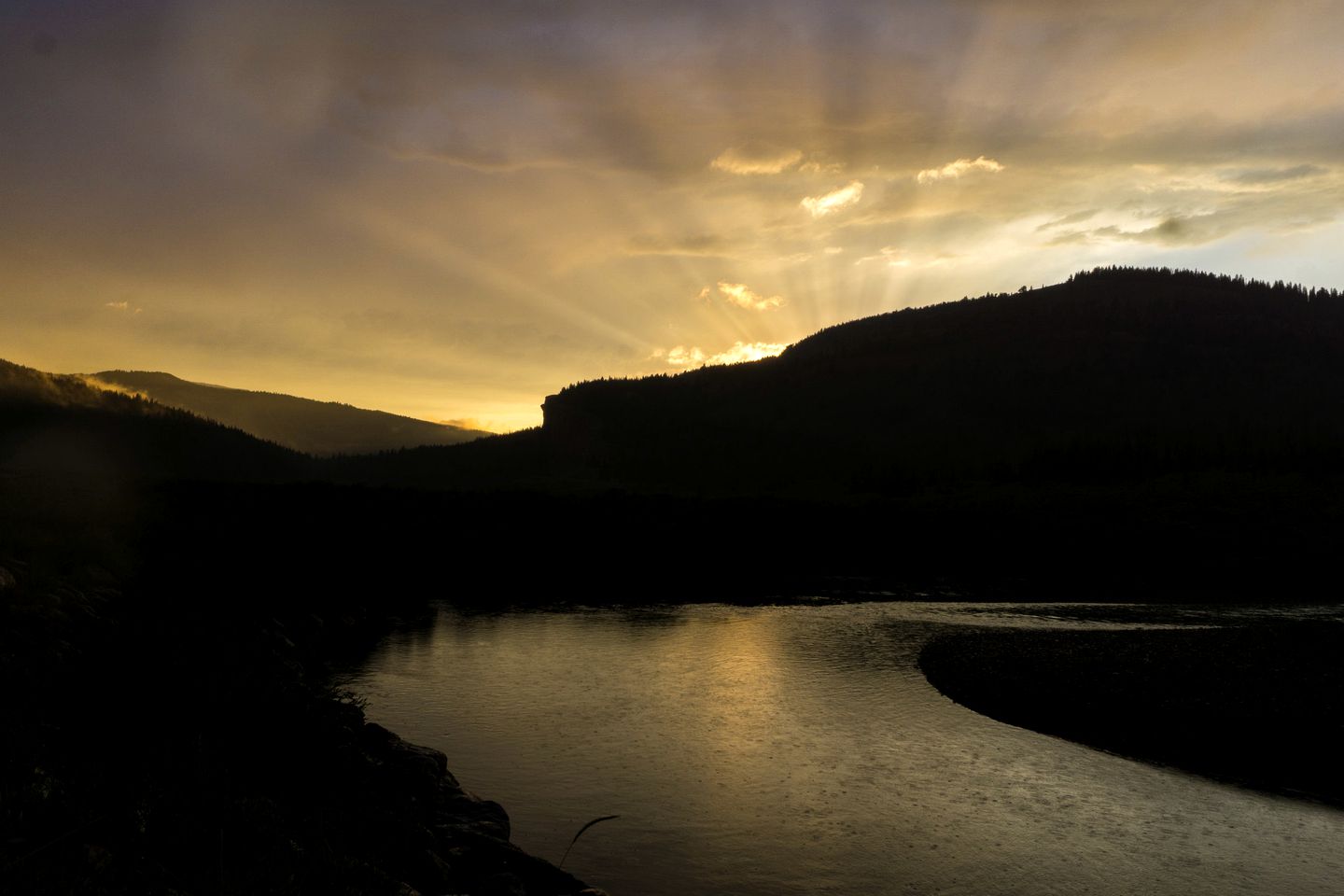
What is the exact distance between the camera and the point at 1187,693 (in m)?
23.6

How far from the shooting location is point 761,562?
70.8 meters

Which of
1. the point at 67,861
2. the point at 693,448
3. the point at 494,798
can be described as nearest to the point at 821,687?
the point at 494,798

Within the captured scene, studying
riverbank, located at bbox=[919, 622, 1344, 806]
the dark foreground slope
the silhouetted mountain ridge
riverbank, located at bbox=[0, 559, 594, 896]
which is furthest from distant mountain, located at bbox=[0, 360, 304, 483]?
riverbank, located at bbox=[919, 622, 1344, 806]

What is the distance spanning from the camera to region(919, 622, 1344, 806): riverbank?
64.3 feet

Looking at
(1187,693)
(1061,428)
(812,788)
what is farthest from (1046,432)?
(812,788)

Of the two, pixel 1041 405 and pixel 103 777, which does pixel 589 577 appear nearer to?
pixel 103 777

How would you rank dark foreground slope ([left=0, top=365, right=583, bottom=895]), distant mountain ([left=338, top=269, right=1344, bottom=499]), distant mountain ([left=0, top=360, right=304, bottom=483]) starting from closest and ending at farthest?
dark foreground slope ([left=0, top=365, right=583, bottom=895]), distant mountain ([left=338, top=269, right=1344, bottom=499]), distant mountain ([left=0, top=360, right=304, bottom=483])

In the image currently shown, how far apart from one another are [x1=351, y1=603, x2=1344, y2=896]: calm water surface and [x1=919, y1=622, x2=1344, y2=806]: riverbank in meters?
1.20

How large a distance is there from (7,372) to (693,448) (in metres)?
139

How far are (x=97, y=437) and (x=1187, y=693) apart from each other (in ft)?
660

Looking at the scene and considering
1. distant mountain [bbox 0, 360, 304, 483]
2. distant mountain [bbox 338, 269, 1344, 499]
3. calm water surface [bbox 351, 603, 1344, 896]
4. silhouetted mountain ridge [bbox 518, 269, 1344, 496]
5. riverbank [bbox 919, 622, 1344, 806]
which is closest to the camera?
calm water surface [bbox 351, 603, 1344, 896]

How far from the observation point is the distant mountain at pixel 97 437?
172 meters

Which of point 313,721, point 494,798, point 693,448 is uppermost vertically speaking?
point 693,448

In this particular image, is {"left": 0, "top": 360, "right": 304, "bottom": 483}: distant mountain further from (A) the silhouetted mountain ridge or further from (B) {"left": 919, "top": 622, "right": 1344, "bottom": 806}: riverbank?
(B) {"left": 919, "top": 622, "right": 1344, "bottom": 806}: riverbank
